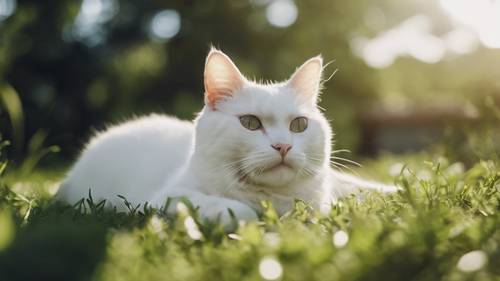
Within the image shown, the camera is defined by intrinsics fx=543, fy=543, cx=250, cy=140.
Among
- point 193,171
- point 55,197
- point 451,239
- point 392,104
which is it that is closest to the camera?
point 451,239

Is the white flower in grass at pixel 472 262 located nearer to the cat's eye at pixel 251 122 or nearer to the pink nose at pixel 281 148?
the pink nose at pixel 281 148

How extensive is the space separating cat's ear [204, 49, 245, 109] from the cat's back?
508 millimetres

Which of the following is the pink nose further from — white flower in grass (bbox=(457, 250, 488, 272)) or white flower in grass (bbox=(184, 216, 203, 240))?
white flower in grass (bbox=(457, 250, 488, 272))

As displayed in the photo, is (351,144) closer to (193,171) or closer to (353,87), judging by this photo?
(353,87)

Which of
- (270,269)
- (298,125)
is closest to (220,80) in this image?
(298,125)

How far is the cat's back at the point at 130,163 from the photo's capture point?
2.84 m

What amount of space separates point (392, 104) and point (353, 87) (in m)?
2.36

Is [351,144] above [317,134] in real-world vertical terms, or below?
above

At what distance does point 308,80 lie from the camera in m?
2.55

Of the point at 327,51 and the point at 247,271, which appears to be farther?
the point at 327,51

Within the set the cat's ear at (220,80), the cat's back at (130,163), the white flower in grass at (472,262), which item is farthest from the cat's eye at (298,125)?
the white flower in grass at (472,262)

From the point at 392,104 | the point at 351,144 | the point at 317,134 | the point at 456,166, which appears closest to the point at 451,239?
the point at 317,134

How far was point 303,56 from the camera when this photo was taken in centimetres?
1129

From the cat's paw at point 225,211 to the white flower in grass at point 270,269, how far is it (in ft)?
1.98
